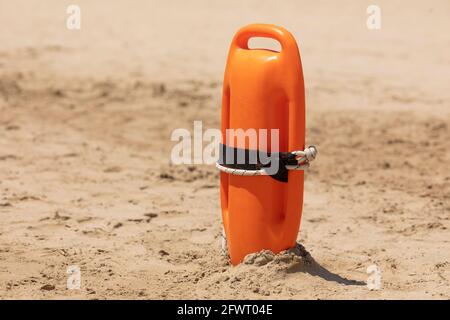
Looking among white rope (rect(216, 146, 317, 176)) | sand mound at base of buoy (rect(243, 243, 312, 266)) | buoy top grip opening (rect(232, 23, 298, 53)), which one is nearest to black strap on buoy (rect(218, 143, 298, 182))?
white rope (rect(216, 146, 317, 176))

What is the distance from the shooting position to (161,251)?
4816 mm

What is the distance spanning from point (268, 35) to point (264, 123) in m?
0.42

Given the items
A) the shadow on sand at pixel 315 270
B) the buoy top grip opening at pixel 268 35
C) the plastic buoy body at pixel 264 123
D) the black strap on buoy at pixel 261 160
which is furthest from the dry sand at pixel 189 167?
the buoy top grip opening at pixel 268 35

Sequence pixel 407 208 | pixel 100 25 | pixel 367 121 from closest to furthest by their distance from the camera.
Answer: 1. pixel 407 208
2. pixel 367 121
3. pixel 100 25

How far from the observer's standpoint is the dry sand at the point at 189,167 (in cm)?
440

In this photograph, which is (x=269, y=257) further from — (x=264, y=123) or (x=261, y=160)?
(x=264, y=123)

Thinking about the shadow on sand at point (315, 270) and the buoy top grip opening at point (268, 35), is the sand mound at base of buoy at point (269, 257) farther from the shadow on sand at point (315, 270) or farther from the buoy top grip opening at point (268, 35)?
the buoy top grip opening at point (268, 35)

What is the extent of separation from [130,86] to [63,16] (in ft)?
9.91

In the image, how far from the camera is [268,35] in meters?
4.10

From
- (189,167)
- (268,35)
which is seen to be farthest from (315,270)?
(189,167)

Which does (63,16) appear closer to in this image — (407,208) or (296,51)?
(407,208)

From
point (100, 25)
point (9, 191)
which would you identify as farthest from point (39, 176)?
point (100, 25)

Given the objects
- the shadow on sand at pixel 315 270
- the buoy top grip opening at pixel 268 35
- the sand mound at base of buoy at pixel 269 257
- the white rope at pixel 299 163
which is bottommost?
the shadow on sand at pixel 315 270

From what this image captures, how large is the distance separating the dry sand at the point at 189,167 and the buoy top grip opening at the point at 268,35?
3.32 ft
